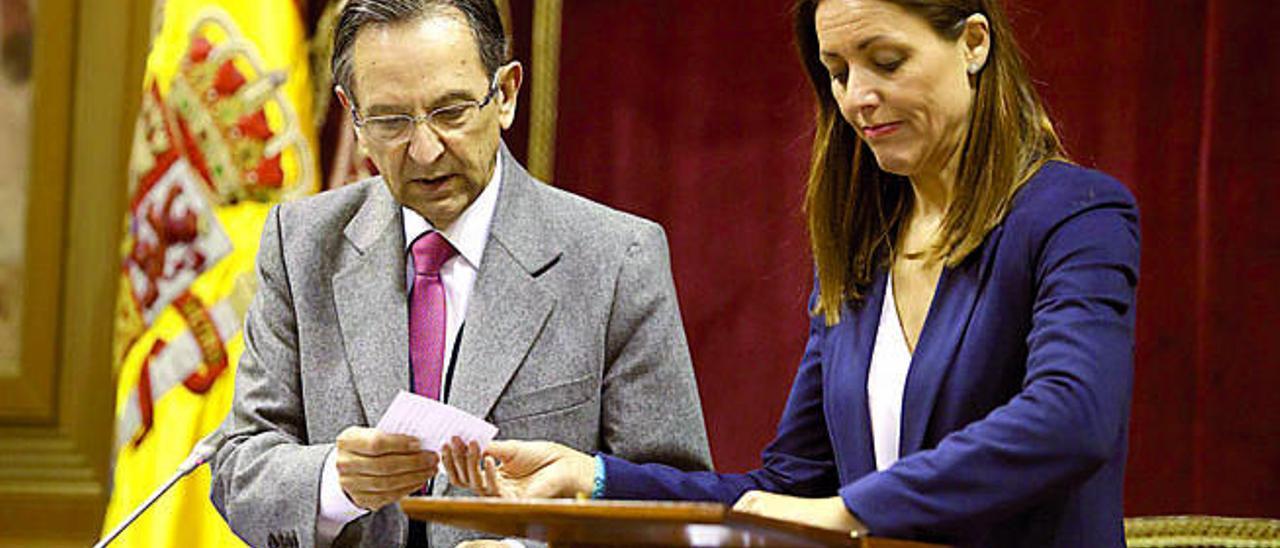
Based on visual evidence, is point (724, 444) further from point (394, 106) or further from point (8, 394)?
point (8, 394)

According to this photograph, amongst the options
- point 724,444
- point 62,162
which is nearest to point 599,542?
point 724,444

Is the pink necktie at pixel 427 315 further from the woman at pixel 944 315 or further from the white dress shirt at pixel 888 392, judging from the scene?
the white dress shirt at pixel 888 392

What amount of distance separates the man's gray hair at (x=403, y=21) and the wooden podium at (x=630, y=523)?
0.87 m

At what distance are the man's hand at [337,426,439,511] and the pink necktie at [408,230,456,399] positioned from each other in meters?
0.25

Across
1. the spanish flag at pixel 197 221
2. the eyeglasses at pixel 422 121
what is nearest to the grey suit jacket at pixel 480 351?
the eyeglasses at pixel 422 121

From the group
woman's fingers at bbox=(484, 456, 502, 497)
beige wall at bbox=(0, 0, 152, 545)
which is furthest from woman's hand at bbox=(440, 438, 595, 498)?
beige wall at bbox=(0, 0, 152, 545)

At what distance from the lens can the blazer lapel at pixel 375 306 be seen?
8.04 feet

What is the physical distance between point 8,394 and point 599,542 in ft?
9.64

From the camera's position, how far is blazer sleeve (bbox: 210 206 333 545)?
7.85 ft

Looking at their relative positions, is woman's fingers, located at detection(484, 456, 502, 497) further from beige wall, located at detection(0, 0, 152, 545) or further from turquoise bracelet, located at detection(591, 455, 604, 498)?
beige wall, located at detection(0, 0, 152, 545)

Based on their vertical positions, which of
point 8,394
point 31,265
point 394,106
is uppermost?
point 394,106

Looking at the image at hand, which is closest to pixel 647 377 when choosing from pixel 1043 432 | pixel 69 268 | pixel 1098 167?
pixel 1043 432

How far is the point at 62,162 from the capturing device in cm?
437

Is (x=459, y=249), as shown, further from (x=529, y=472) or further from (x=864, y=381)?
(x=864, y=381)
